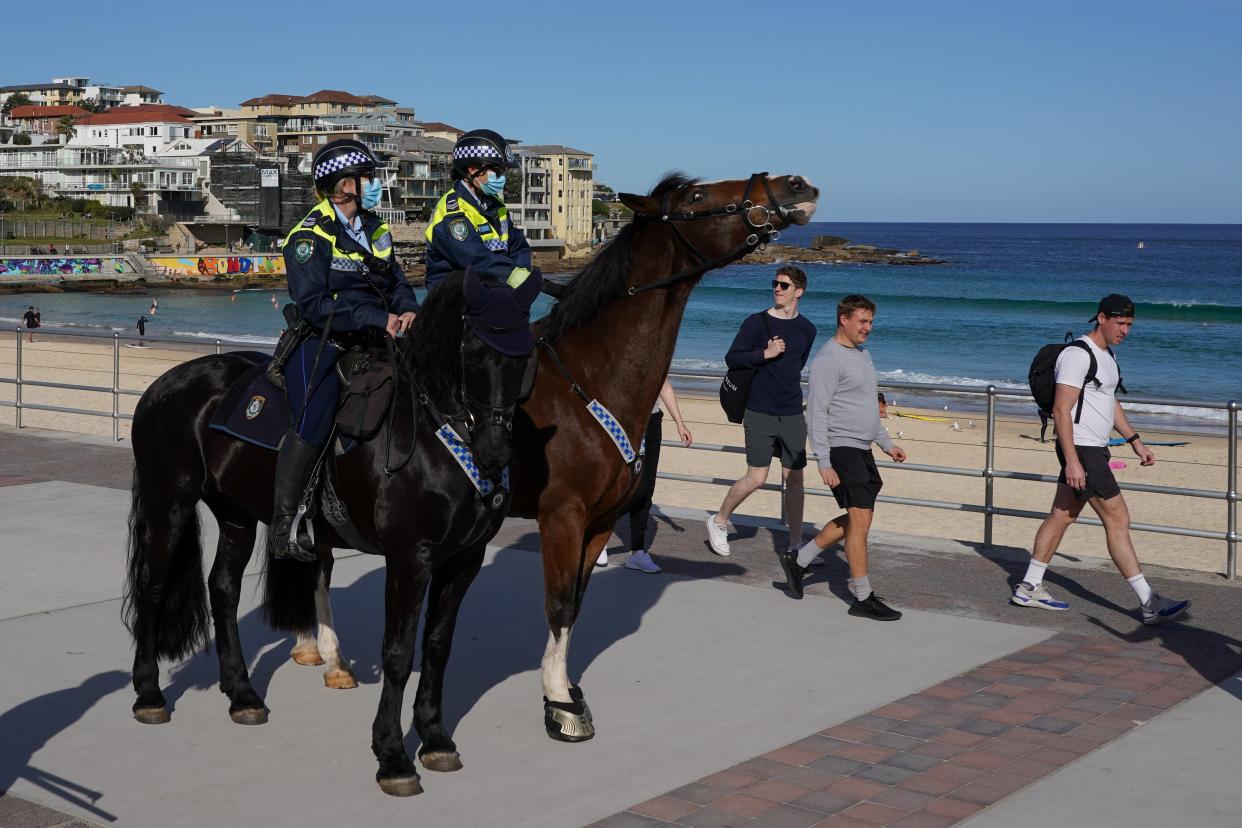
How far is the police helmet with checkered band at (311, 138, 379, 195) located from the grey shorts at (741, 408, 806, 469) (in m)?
3.94

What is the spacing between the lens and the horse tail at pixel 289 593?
6.07 metres

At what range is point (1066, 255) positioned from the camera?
122 meters

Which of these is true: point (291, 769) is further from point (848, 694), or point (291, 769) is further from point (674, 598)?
point (674, 598)

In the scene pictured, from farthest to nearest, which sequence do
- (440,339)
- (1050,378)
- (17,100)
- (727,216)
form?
1. (17,100)
2. (1050,378)
3. (727,216)
4. (440,339)

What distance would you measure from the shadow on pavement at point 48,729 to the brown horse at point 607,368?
73.1 inches

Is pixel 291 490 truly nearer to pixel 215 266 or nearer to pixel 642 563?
pixel 642 563

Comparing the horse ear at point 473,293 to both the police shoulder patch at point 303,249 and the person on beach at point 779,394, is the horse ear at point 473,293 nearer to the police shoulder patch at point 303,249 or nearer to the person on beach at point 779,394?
the police shoulder patch at point 303,249

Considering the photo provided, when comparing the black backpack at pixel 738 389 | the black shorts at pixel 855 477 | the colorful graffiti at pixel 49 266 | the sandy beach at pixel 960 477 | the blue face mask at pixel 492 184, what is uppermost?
the colorful graffiti at pixel 49 266

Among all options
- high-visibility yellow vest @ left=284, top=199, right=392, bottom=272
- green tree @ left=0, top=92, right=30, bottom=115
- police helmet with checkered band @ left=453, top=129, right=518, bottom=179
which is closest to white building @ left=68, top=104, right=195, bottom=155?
green tree @ left=0, top=92, right=30, bottom=115

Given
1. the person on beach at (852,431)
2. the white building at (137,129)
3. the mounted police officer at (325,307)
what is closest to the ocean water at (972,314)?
the person on beach at (852,431)

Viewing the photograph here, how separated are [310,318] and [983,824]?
315 centimetres

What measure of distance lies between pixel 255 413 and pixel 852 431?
11.7 feet

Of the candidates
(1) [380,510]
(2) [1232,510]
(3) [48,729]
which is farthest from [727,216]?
(2) [1232,510]

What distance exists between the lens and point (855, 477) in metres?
7.49
